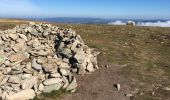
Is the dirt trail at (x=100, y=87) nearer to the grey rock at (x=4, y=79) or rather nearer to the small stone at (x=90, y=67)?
the small stone at (x=90, y=67)

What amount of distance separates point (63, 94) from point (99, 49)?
50.2ft

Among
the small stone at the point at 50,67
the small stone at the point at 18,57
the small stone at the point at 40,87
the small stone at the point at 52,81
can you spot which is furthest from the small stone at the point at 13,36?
the small stone at the point at 40,87

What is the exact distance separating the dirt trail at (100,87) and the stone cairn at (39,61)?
0.77 m

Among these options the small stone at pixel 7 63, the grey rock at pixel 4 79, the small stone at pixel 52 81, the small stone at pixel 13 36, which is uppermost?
the small stone at pixel 13 36

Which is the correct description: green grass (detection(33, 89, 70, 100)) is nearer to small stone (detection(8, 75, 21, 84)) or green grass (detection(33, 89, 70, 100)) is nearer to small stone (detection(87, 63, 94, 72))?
small stone (detection(8, 75, 21, 84))

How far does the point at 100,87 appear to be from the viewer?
2689cm

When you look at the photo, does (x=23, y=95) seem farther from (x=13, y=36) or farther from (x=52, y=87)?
(x=13, y=36)

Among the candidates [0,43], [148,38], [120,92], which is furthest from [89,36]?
[120,92]

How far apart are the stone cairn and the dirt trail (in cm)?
77

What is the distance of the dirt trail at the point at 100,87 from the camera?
25.0 m

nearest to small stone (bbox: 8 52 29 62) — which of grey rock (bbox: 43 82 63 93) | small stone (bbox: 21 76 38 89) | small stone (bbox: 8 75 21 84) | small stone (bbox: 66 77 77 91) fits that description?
small stone (bbox: 8 75 21 84)

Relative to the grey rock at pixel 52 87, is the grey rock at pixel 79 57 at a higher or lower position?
higher

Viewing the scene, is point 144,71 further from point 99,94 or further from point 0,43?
point 0,43

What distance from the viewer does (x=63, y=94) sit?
24.8 m
